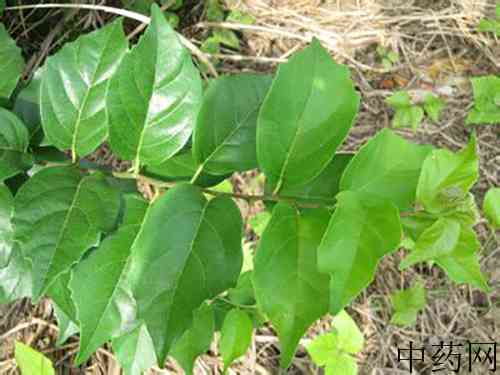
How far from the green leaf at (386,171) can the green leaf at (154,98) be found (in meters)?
0.22

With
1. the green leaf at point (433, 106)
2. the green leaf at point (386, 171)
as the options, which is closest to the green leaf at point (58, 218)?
the green leaf at point (386, 171)

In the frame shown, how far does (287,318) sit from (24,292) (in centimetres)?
44

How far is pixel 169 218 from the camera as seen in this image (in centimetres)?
69

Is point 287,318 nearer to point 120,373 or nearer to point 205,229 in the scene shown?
point 205,229

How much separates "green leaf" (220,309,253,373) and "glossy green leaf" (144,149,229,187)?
501mm

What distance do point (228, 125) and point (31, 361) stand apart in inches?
50.0

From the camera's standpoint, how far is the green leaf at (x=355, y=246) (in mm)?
643

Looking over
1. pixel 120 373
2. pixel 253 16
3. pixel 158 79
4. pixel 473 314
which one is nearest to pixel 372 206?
pixel 158 79

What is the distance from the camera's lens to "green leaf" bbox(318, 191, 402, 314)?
64 cm

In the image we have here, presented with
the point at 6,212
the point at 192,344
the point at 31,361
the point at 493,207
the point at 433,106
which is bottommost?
the point at 31,361

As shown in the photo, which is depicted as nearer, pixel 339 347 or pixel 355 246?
pixel 355 246

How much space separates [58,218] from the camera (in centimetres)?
69

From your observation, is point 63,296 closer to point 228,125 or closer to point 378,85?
point 228,125

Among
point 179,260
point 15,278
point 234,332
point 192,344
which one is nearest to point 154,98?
point 179,260
